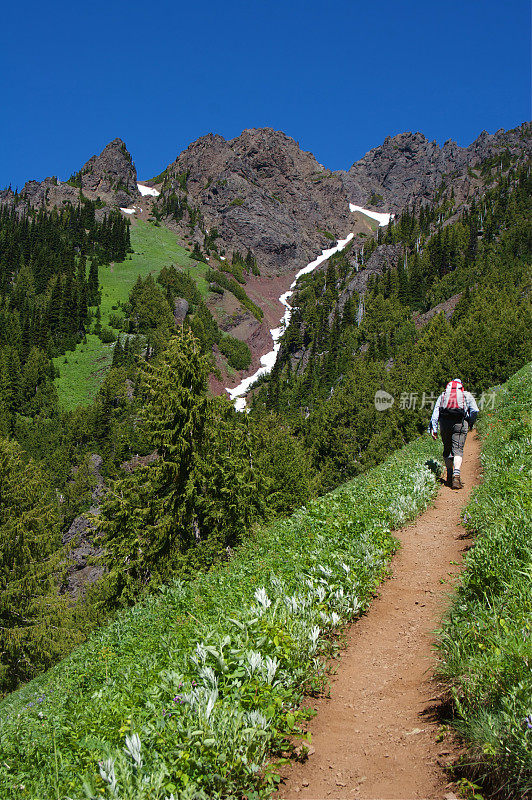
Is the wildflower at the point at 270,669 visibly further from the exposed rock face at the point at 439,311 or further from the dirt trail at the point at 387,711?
the exposed rock face at the point at 439,311

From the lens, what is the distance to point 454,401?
12.0m

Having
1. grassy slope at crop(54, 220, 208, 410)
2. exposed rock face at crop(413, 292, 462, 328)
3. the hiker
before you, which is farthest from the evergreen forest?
exposed rock face at crop(413, 292, 462, 328)

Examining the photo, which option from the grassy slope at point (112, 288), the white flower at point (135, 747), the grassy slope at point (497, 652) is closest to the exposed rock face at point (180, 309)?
the grassy slope at point (112, 288)

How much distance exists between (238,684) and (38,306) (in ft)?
462

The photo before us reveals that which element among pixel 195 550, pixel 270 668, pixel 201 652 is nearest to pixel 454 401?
pixel 270 668

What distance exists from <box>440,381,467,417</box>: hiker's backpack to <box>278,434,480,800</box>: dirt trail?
18.3ft

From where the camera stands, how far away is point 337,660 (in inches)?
204

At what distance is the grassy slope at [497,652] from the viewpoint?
9.32 ft

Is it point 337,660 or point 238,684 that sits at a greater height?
point 238,684

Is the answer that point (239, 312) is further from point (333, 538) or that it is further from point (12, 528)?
point (333, 538)

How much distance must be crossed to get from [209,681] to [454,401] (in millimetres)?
10046

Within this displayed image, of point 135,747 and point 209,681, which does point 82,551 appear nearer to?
point 209,681

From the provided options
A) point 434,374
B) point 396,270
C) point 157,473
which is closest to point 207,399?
point 157,473

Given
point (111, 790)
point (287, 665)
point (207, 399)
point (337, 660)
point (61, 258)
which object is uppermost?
point (61, 258)
